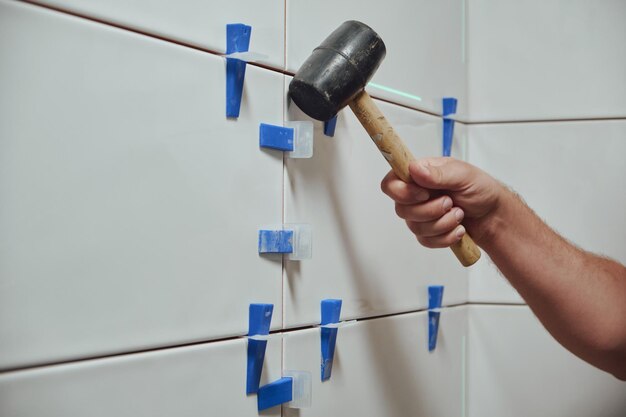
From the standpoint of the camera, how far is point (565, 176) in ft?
4.22

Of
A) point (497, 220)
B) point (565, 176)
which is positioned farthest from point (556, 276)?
point (565, 176)

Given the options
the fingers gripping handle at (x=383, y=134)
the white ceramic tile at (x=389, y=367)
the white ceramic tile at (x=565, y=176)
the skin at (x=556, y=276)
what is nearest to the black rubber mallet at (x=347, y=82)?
the fingers gripping handle at (x=383, y=134)

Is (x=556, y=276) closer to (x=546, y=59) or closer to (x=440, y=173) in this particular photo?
(x=440, y=173)

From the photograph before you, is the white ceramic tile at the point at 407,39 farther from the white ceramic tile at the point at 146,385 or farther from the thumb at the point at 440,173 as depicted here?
the white ceramic tile at the point at 146,385

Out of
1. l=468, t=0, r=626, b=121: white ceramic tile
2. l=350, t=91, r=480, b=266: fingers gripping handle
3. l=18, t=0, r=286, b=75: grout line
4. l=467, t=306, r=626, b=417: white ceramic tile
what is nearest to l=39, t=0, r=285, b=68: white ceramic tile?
l=18, t=0, r=286, b=75: grout line

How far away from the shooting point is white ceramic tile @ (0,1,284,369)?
587mm

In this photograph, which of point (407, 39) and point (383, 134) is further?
point (407, 39)

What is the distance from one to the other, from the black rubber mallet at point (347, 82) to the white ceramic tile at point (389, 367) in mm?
287

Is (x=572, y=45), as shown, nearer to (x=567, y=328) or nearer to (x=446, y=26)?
(x=446, y=26)

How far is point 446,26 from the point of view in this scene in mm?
1277

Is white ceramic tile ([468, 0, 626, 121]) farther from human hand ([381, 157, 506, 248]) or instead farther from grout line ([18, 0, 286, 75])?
grout line ([18, 0, 286, 75])

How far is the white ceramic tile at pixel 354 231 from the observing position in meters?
0.91

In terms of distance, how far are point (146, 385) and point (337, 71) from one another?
0.41 metres

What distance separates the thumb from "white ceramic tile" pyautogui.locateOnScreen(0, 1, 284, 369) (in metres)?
0.19
